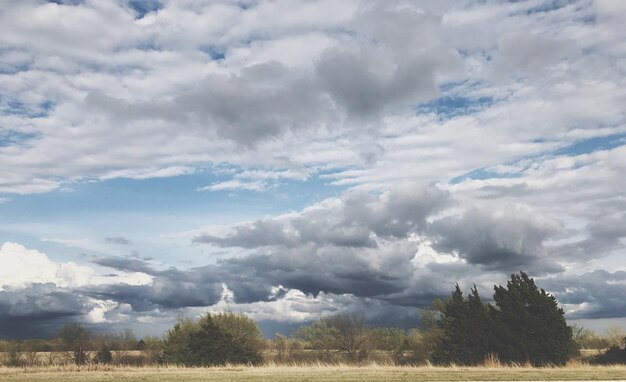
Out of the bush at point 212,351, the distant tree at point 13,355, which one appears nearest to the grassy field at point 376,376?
the bush at point 212,351

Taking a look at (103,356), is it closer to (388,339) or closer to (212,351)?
(212,351)

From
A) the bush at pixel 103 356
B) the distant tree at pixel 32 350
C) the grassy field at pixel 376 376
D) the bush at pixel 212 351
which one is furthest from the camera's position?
the bush at pixel 103 356

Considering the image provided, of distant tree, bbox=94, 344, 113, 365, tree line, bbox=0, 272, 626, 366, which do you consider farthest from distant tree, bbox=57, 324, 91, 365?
distant tree, bbox=94, 344, 113, 365

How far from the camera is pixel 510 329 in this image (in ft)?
159

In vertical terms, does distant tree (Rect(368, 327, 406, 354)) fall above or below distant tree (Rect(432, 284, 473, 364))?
below

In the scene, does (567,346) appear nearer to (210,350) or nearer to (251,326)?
(210,350)

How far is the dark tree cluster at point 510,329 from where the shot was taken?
151 feet

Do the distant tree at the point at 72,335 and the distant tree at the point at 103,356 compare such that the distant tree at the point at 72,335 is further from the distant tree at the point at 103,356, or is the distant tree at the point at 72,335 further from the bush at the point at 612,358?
the bush at the point at 612,358

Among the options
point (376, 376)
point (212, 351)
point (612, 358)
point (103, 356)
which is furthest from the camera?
point (103, 356)

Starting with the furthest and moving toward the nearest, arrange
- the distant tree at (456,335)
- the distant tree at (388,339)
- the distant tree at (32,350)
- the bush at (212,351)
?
the distant tree at (388,339) < the distant tree at (32,350) < the bush at (212,351) < the distant tree at (456,335)

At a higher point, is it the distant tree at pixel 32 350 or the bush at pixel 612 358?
the distant tree at pixel 32 350

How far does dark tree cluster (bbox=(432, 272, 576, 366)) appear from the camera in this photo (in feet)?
151

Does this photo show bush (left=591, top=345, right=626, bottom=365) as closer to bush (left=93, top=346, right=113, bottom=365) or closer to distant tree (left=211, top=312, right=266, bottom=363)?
distant tree (left=211, top=312, right=266, bottom=363)

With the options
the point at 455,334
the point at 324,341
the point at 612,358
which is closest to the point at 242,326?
the point at 324,341
